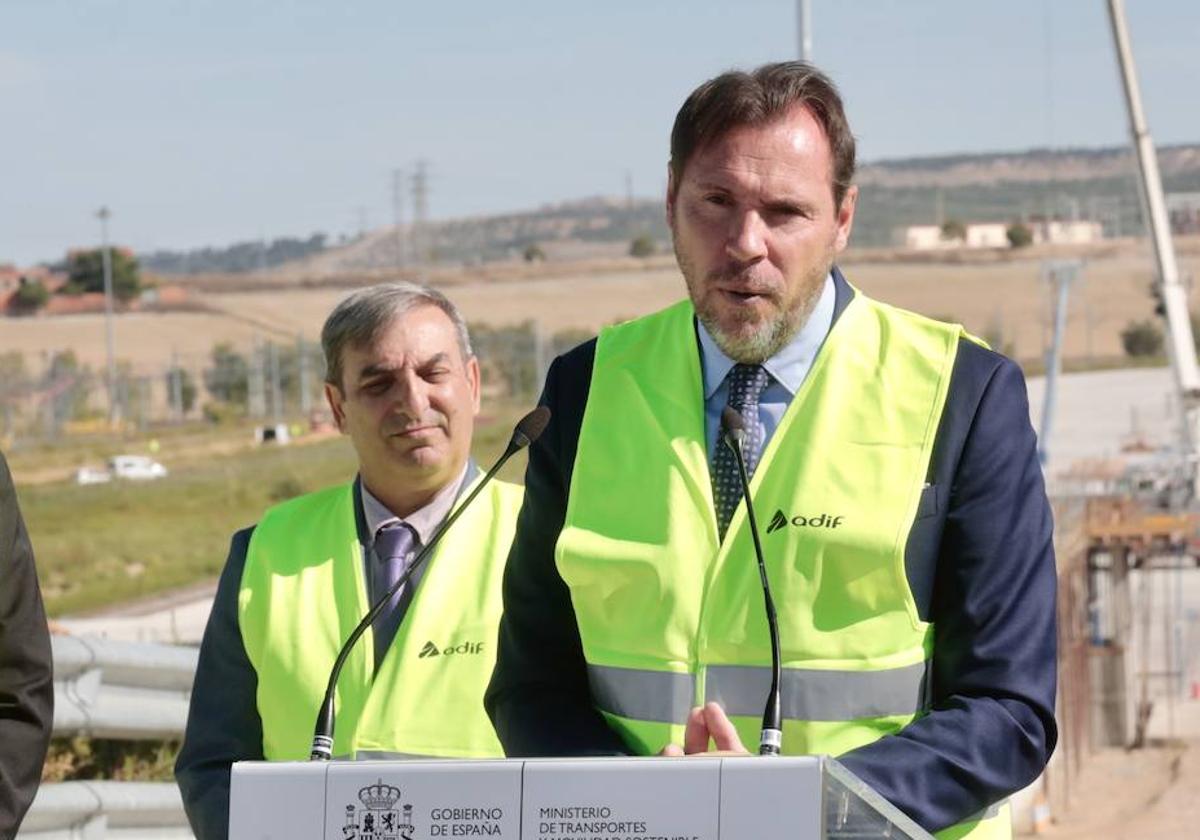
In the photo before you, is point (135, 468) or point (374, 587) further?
point (135, 468)

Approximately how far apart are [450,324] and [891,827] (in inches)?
106

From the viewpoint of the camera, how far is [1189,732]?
45.3m

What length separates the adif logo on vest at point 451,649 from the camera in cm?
493

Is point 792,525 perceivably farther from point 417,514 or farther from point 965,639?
point 417,514

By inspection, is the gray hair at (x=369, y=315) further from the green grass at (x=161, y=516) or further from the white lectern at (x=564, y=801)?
the green grass at (x=161, y=516)

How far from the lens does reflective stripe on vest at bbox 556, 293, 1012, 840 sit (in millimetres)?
3623

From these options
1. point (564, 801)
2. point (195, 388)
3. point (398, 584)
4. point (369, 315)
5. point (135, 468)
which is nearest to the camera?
point (564, 801)

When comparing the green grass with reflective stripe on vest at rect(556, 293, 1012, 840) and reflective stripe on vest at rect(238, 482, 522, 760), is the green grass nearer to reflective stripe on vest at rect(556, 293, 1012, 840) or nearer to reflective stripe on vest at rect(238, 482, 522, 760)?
reflective stripe on vest at rect(238, 482, 522, 760)

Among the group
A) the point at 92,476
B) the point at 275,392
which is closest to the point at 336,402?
the point at 92,476

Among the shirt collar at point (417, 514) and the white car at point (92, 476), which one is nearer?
the shirt collar at point (417, 514)

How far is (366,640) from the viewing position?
497cm

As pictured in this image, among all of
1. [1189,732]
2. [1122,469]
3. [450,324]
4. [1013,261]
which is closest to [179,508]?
[1122,469]

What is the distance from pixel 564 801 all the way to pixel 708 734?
595mm

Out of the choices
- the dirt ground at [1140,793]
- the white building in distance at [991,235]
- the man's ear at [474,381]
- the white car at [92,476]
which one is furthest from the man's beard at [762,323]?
the white building in distance at [991,235]
